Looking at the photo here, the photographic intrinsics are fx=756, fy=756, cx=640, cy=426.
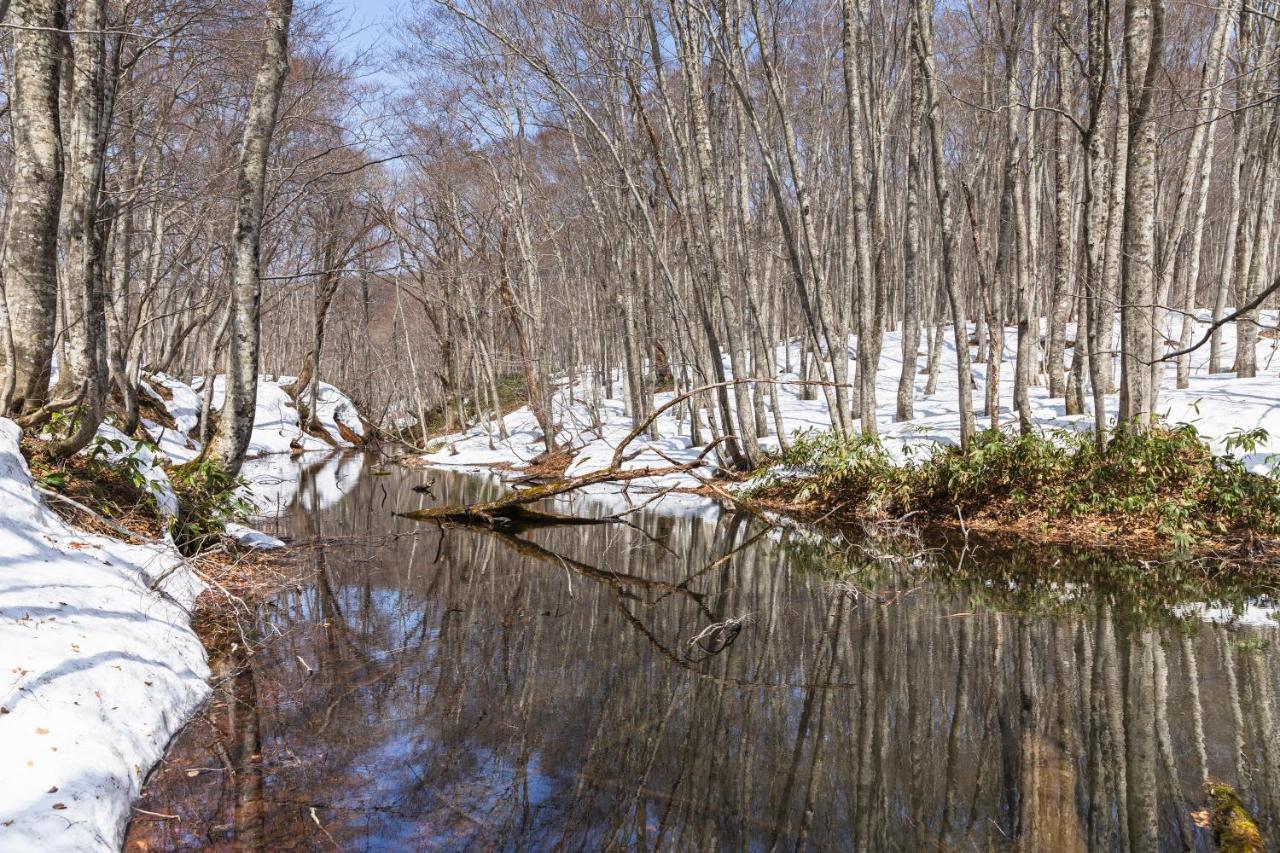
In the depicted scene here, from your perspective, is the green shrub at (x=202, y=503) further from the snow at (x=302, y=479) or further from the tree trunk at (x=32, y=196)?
the tree trunk at (x=32, y=196)

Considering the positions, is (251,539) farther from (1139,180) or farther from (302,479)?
(1139,180)

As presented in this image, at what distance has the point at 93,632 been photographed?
4016mm

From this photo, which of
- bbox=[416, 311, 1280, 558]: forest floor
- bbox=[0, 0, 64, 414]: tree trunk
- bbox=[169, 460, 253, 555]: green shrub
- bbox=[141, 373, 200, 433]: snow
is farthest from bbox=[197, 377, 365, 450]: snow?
bbox=[0, 0, 64, 414]: tree trunk

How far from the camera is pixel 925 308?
101ft

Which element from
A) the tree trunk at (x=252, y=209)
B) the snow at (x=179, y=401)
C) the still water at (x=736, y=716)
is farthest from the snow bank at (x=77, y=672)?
the snow at (x=179, y=401)

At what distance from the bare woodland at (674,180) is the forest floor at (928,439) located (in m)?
0.72

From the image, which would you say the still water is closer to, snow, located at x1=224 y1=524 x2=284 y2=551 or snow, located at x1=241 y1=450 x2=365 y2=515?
snow, located at x1=224 y1=524 x2=284 y2=551

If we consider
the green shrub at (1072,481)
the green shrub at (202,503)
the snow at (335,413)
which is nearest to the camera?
the green shrub at (202,503)

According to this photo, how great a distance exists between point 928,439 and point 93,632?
Result: 12734mm

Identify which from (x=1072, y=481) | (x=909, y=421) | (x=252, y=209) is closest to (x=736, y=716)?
(x=252, y=209)

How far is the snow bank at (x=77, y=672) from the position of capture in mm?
2785

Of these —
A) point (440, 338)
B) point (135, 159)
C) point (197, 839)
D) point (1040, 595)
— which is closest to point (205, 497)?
point (197, 839)

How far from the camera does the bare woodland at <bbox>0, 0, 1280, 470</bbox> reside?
7.93 m

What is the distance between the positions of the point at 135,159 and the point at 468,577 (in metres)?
12.7
